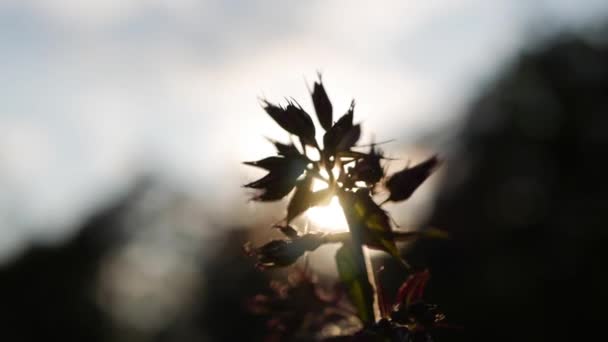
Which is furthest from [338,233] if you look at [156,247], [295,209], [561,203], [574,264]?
[156,247]

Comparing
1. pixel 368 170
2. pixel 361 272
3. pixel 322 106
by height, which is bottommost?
pixel 361 272

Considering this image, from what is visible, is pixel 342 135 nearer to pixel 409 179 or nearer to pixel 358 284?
pixel 409 179

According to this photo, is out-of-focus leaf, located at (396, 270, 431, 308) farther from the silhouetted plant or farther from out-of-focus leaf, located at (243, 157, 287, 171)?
out-of-focus leaf, located at (243, 157, 287, 171)

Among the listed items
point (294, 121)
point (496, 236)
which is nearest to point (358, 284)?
point (294, 121)

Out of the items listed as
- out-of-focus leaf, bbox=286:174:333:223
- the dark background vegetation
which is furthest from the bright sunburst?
the dark background vegetation

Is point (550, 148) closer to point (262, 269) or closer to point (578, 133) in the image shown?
point (578, 133)

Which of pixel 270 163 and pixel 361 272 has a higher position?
pixel 270 163
